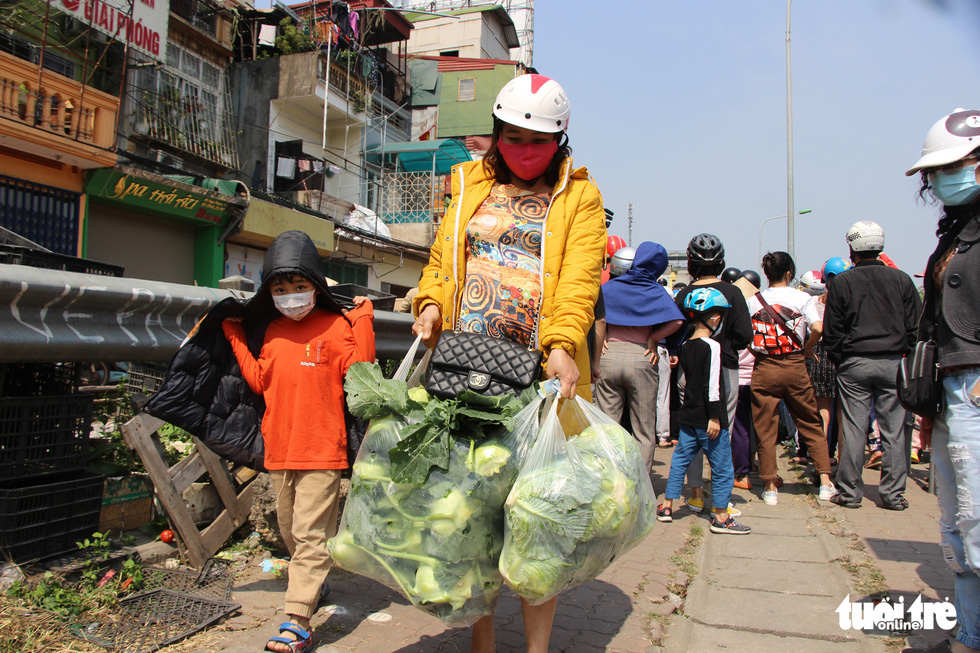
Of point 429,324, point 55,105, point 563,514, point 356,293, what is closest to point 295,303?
point 429,324

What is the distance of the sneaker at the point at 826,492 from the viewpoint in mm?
5848

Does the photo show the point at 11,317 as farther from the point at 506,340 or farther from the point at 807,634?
the point at 807,634

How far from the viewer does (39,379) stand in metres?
3.34

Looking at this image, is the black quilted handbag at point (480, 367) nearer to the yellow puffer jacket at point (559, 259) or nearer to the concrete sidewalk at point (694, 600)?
the yellow puffer jacket at point (559, 259)

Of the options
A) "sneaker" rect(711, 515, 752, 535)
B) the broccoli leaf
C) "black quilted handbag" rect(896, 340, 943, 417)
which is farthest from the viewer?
"sneaker" rect(711, 515, 752, 535)

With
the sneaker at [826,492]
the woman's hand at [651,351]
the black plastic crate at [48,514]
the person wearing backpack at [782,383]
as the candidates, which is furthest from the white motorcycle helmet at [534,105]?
the sneaker at [826,492]

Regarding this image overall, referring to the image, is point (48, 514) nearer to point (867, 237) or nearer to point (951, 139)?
point (951, 139)

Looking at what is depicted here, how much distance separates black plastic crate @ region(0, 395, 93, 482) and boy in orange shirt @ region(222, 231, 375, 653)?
34.9 inches

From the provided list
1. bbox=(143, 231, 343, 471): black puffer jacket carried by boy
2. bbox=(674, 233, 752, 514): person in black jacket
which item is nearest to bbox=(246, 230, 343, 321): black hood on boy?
bbox=(143, 231, 343, 471): black puffer jacket carried by boy

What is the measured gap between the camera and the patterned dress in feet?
8.66

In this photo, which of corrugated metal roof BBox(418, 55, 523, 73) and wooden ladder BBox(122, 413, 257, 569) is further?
corrugated metal roof BBox(418, 55, 523, 73)

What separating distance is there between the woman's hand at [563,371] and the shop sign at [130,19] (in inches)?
577

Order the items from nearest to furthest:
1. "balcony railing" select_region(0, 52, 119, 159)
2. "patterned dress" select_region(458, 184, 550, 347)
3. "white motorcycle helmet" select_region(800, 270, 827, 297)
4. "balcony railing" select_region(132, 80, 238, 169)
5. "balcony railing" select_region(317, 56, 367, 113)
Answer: "patterned dress" select_region(458, 184, 550, 347) < "white motorcycle helmet" select_region(800, 270, 827, 297) < "balcony railing" select_region(0, 52, 119, 159) < "balcony railing" select_region(132, 80, 238, 169) < "balcony railing" select_region(317, 56, 367, 113)

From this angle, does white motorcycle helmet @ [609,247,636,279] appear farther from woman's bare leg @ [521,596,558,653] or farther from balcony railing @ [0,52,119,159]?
balcony railing @ [0,52,119,159]
